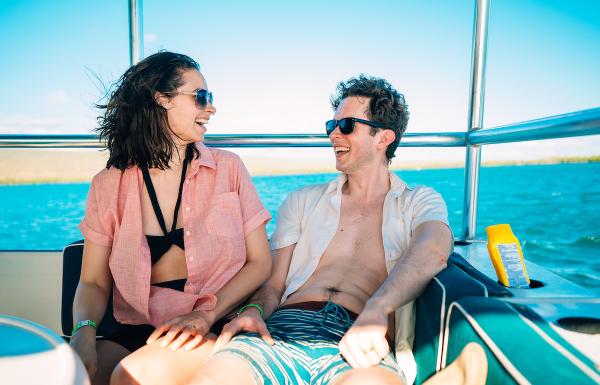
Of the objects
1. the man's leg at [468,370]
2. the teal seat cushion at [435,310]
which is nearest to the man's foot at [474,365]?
the man's leg at [468,370]

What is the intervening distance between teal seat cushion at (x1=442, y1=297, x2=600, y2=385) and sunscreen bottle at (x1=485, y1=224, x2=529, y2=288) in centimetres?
39

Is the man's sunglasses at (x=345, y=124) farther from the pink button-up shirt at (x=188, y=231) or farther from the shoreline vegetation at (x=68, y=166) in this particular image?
the shoreline vegetation at (x=68, y=166)

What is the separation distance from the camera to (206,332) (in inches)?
57.7

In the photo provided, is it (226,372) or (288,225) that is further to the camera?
(288,225)

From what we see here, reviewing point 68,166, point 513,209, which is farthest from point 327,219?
point 68,166

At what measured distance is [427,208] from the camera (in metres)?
1.82

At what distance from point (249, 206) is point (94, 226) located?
553mm

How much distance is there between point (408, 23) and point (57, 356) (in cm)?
5018

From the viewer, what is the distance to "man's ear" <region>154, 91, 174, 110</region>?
66.4 inches

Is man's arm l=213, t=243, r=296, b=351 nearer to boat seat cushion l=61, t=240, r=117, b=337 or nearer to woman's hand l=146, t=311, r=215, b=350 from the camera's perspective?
woman's hand l=146, t=311, r=215, b=350

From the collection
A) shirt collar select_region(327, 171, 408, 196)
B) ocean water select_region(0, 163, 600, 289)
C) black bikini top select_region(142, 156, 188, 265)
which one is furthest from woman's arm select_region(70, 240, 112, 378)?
ocean water select_region(0, 163, 600, 289)

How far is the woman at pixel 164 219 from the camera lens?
1.58 meters

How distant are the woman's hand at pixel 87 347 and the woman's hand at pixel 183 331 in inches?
6.3

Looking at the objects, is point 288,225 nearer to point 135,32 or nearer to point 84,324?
point 84,324
